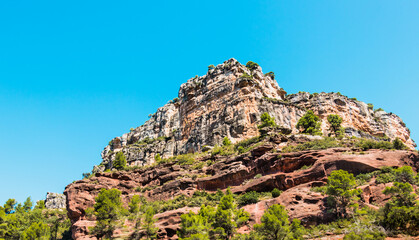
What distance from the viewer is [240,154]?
198ft

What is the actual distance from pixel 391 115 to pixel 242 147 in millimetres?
76108

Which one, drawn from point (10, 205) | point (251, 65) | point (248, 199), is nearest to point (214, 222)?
point (248, 199)

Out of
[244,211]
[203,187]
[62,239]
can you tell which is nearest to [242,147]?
[203,187]

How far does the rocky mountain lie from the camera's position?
4342 centimetres

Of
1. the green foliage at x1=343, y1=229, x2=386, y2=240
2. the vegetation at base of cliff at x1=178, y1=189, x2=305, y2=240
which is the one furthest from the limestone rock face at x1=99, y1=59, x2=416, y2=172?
the green foliage at x1=343, y1=229, x2=386, y2=240

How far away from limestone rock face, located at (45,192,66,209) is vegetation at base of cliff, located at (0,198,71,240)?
22.9 meters

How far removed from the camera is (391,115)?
364 ft

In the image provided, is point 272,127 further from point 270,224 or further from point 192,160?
point 270,224

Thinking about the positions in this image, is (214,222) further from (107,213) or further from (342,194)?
(107,213)

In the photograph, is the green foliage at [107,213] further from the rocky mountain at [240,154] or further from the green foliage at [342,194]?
the green foliage at [342,194]

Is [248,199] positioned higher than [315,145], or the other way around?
[315,145]

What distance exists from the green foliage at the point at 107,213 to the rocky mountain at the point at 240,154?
1680 millimetres

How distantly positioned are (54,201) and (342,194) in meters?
85.4

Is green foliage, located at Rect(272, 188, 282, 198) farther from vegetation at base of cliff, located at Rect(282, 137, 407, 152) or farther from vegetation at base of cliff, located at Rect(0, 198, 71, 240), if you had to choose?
vegetation at base of cliff, located at Rect(0, 198, 71, 240)
